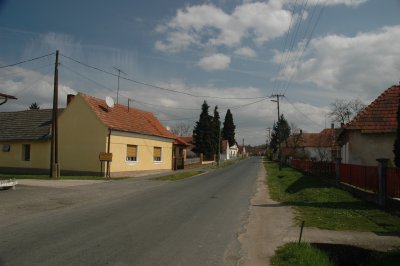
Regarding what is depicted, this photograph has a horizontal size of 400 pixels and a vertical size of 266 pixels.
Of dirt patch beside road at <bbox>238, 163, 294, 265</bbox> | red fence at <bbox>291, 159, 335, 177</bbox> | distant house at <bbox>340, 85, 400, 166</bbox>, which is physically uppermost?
distant house at <bbox>340, 85, 400, 166</bbox>

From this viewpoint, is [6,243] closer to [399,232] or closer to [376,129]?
[399,232]

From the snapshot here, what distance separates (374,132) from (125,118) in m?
19.7

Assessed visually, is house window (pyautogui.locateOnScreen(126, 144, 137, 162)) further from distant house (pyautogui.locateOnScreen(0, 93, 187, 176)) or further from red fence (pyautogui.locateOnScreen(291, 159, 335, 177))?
red fence (pyautogui.locateOnScreen(291, 159, 335, 177))

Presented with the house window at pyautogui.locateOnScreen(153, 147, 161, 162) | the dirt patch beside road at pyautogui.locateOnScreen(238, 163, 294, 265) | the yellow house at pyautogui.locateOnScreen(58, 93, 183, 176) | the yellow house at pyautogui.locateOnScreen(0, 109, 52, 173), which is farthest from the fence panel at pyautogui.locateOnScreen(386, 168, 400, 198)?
the house window at pyautogui.locateOnScreen(153, 147, 161, 162)

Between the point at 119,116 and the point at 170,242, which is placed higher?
the point at 119,116

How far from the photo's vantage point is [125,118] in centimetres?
3256

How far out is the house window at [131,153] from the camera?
99.9ft

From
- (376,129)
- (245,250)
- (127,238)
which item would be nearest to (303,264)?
(245,250)

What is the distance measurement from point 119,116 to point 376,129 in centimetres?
1950

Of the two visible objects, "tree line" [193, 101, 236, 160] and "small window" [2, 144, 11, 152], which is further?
"tree line" [193, 101, 236, 160]

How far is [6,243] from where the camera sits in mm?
7254

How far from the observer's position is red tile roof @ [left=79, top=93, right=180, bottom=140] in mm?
28906

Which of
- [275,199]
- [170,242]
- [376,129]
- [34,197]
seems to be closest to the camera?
[170,242]

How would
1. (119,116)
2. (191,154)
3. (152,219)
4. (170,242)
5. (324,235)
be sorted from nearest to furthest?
1. (170,242)
2. (324,235)
3. (152,219)
4. (119,116)
5. (191,154)
